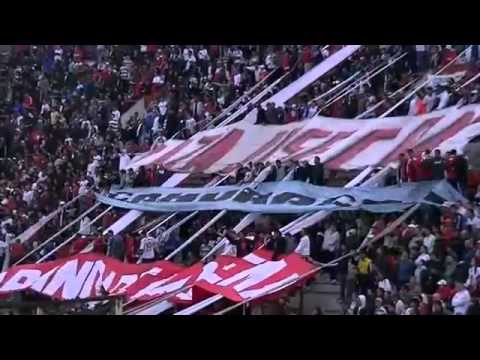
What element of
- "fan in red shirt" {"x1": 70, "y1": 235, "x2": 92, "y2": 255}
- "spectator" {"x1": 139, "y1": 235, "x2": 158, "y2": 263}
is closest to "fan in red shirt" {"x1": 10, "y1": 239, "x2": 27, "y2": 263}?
"fan in red shirt" {"x1": 70, "y1": 235, "x2": 92, "y2": 255}

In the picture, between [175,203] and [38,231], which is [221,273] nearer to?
[175,203]

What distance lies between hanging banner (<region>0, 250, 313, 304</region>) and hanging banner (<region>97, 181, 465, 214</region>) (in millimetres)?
534

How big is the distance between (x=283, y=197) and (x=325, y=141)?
0.65 metres

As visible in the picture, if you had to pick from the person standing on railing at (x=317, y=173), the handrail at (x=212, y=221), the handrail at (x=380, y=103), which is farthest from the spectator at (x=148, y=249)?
the handrail at (x=380, y=103)

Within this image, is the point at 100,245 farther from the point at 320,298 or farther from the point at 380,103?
the point at 380,103

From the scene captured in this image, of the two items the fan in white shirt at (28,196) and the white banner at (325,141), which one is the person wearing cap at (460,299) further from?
the fan in white shirt at (28,196)

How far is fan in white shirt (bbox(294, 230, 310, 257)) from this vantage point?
989 centimetres

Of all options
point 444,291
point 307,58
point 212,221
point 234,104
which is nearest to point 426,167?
point 444,291

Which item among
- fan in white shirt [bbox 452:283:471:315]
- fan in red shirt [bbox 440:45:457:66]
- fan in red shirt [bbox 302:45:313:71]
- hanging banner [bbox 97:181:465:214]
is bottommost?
fan in white shirt [bbox 452:283:471:315]

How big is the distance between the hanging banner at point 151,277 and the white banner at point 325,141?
3.42 ft

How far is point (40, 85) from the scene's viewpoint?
12117mm

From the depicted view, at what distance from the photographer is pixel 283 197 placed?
1037cm

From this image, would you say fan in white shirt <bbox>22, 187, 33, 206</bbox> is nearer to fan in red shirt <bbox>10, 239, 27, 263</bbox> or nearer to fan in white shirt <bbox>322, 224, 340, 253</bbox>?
fan in red shirt <bbox>10, 239, 27, 263</bbox>
